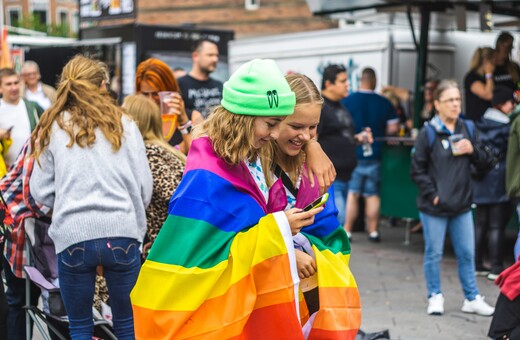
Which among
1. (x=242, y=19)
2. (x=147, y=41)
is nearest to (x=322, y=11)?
(x=147, y=41)

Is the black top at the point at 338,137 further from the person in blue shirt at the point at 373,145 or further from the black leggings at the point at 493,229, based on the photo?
the person in blue shirt at the point at 373,145

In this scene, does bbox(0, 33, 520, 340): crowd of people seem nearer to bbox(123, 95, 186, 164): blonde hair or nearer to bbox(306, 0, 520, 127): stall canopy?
bbox(123, 95, 186, 164): blonde hair

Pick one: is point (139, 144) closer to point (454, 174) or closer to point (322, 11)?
point (454, 174)

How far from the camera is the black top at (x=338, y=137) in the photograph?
313 inches

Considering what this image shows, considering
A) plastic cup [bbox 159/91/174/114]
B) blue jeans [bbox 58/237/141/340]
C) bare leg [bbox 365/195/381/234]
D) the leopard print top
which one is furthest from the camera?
bare leg [bbox 365/195/381/234]

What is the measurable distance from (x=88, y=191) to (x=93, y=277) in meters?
0.44

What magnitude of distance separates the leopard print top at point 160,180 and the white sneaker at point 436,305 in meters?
2.99

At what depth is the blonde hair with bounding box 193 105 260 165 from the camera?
3049mm

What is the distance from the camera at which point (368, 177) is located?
34.6 feet

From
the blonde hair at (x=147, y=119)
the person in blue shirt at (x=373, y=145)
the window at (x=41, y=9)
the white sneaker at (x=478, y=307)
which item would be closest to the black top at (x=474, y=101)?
the person in blue shirt at (x=373, y=145)

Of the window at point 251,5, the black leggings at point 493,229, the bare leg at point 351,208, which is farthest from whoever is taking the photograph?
the window at point 251,5

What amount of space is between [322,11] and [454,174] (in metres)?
5.99

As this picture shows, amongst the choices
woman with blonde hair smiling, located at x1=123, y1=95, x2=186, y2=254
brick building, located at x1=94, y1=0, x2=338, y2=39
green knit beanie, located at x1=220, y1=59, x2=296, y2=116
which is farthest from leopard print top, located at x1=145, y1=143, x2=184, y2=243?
brick building, located at x1=94, y1=0, x2=338, y2=39

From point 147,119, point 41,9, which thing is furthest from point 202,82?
point 41,9
